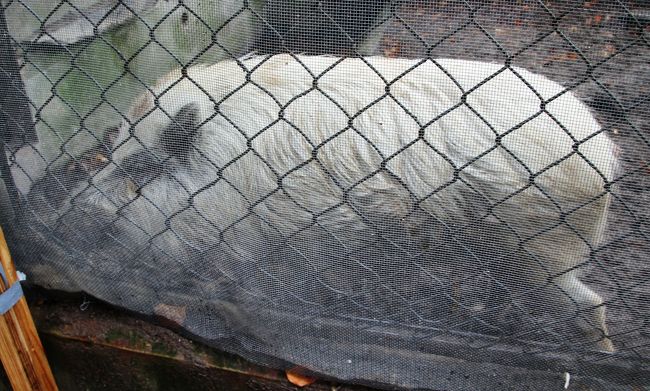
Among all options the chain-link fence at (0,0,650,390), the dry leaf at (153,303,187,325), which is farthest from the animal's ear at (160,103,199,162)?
the dry leaf at (153,303,187,325)

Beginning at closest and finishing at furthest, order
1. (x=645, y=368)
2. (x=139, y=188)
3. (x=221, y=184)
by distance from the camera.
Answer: (x=645, y=368) < (x=139, y=188) < (x=221, y=184)

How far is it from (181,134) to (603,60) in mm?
1008

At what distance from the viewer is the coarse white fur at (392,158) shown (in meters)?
1.24

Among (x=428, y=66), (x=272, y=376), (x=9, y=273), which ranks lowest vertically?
(x=272, y=376)

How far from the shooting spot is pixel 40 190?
1.41m

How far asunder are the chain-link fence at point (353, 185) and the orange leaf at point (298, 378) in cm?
4

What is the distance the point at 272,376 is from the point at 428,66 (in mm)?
901

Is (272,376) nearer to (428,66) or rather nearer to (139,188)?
(139,188)

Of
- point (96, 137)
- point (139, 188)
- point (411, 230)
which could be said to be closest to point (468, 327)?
point (411, 230)

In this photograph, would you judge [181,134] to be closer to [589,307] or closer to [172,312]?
[172,312]

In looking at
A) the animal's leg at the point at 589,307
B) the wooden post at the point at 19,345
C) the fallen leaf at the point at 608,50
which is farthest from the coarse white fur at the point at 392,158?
the wooden post at the point at 19,345

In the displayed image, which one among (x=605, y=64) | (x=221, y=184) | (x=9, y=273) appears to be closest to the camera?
(x=605, y=64)

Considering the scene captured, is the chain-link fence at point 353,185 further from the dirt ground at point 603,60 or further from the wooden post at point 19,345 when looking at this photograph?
the wooden post at point 19,345

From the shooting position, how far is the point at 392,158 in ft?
4.57
